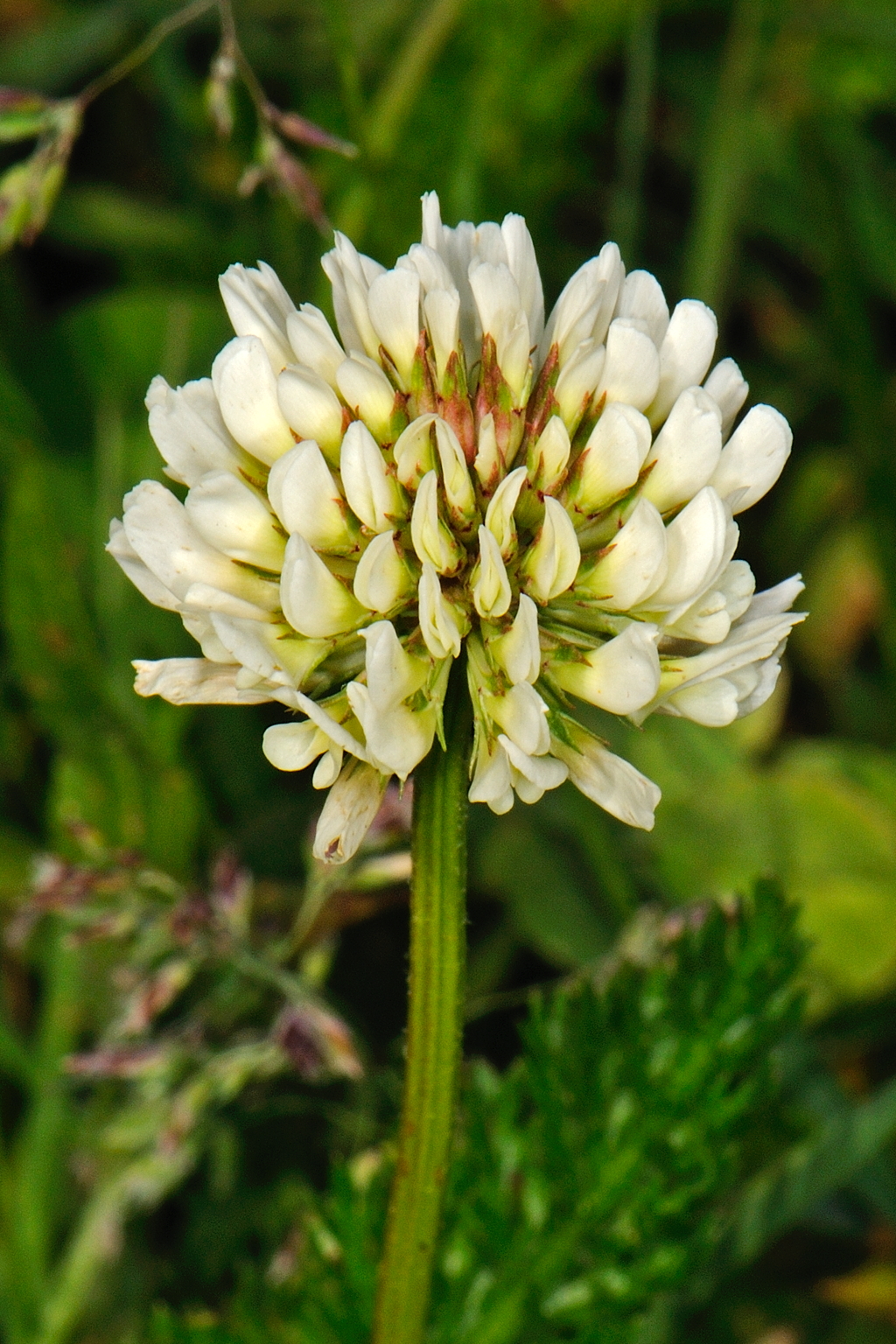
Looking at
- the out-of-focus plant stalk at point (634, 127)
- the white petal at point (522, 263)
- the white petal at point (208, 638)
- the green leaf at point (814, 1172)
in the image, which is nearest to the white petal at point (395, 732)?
the white petal at point (208, 638)

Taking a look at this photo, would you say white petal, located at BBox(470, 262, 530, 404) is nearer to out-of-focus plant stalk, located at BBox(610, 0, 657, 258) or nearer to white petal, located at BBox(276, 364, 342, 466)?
white petal, located at BBox(276, 364, 342, 466)

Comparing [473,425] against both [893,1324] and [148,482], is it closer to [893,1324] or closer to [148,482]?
[148,482]

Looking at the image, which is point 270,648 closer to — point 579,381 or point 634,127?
point 579,381

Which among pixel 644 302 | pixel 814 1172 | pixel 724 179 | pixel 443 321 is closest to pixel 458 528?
pixel 443 321

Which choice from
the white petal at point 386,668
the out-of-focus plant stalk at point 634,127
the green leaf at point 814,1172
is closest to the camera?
the white petal at point 386,668

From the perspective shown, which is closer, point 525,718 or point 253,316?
point 525,718

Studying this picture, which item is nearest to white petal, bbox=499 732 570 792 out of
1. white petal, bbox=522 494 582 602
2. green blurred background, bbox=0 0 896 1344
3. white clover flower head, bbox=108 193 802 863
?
white clover flower head, bbox=108 193 802 863

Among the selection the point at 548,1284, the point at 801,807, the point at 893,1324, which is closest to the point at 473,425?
the point at 548,1284

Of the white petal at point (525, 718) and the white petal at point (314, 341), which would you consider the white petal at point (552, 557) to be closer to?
the white petal at point (525, 718)
